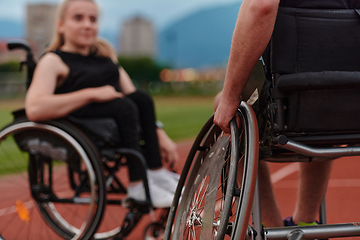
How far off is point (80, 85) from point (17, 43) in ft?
1.62

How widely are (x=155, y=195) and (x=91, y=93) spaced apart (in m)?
0.65

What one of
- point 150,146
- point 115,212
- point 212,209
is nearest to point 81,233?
point 150,146

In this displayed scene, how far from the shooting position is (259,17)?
121cm

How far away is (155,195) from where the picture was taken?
7.65ft

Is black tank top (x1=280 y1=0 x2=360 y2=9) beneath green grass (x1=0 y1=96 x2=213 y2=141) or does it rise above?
above

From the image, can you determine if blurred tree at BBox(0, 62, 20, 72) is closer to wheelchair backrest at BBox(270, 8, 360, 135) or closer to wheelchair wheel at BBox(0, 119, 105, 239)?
wheelchair wheel at BBox(0, 119, 105, 239)

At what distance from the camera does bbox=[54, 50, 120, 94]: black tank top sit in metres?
2.46

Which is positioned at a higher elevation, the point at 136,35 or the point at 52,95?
the point at 52,95

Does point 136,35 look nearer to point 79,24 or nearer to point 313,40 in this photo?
point 79,24

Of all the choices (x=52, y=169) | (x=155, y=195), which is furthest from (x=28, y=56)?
(x=155, y=195)

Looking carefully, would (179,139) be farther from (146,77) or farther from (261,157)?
(146,77)

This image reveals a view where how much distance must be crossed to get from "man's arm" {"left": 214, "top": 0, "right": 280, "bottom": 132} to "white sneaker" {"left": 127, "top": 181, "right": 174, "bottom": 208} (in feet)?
3.23

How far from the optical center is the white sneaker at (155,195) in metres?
2.30

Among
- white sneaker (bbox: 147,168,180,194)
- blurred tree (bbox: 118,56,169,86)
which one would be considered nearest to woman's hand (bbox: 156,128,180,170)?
white sneaker (bbox: 147,168,180,194)
